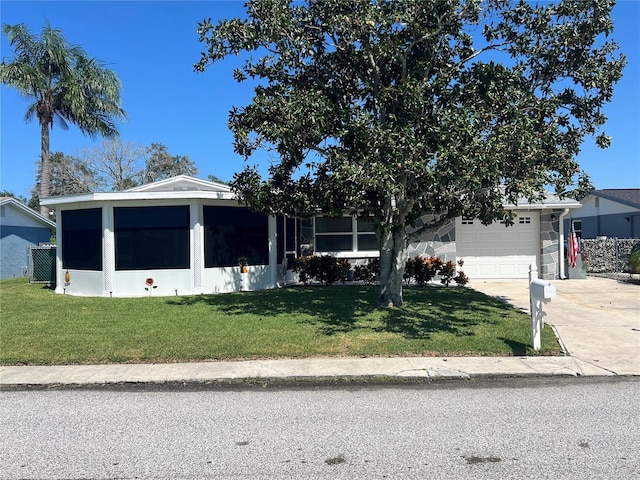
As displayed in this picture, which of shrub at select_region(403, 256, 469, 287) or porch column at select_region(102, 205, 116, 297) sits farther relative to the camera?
shrub at select_region(403, 256, 469, 287)

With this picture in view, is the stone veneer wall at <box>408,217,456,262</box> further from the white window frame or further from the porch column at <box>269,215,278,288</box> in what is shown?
the porch column at <box>269,215,278,288</box>

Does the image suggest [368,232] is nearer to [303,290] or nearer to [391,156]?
[303,290]

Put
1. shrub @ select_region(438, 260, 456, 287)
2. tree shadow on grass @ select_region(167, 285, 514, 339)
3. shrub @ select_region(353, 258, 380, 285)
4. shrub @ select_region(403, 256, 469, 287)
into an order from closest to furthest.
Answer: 1. tree shadow on grass @ select_region(167, 285, 514, 339)
2. shrub @ select_region(403, 256, 469, 287)
3. shrub @ select_region(438, 260, 456, 287)
4. shrub @ select_region(353, 258, 380, 285)

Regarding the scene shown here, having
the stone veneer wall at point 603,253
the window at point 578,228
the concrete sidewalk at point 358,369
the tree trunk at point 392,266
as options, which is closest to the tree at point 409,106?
the tree trunk at point 392,266

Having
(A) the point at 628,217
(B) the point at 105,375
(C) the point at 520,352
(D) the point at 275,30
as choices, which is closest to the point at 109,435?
(B) the point at 105,375

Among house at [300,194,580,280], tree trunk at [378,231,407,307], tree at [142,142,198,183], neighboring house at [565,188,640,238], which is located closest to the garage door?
house at [300,194,580,280]

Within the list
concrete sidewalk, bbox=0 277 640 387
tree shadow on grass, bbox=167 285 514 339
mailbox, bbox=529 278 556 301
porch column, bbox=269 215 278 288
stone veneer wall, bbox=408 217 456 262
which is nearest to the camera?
concrete sidewalk, bbox=0 277 640 387

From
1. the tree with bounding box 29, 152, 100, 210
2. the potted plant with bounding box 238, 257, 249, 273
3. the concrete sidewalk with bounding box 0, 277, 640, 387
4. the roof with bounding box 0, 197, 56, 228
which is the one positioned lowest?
the concrete sidewalk with bounding box 0, 277, 640, 387

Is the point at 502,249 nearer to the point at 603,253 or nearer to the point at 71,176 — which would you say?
the point at 603,253

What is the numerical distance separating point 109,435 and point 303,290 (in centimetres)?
984

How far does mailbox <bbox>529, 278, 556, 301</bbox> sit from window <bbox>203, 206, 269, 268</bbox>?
28.6 ft

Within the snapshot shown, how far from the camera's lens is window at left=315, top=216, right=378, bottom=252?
54.0ft

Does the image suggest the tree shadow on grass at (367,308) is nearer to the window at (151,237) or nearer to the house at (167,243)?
the house at (167,243)

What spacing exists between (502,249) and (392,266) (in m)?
8.09
